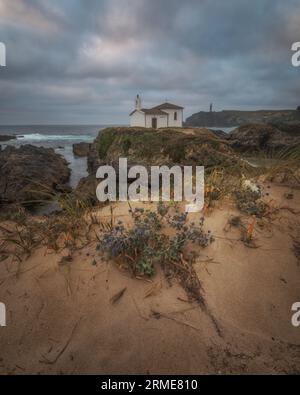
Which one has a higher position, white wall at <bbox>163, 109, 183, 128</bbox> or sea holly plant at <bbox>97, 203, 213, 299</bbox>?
white wall at <bbox>163, 109, 183, 128</bbox>

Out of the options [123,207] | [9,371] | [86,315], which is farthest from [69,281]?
[123,207]

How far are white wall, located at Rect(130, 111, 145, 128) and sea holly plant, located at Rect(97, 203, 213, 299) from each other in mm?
31559

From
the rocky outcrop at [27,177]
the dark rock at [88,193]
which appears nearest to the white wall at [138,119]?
the rocky outcrop at [27,177]

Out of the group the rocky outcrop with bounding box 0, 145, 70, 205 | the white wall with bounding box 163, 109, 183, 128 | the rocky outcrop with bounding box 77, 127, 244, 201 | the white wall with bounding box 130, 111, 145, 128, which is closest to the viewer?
the rocky outcrop with bounding box 0, 145, 70, 205

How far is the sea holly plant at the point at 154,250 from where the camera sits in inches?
101

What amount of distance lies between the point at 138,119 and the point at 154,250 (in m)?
32.8

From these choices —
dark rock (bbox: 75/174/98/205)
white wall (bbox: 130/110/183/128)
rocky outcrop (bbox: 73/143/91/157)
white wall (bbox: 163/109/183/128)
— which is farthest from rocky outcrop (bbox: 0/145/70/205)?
white wall (bbox: 163/109/183/128)

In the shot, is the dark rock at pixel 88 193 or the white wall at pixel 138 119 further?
the white wall at pixel 138 119

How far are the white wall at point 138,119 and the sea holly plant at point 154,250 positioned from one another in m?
31.6

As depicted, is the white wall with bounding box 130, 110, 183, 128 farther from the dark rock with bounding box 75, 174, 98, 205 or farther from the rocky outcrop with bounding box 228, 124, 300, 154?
A: the dark rock with bounding box 75, 174, 98, 205

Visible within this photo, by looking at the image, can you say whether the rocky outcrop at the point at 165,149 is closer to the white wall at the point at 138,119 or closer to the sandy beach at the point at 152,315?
the white wall at the point at 138,119

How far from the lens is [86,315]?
2281 mm

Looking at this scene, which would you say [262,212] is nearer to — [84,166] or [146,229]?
[146,229]

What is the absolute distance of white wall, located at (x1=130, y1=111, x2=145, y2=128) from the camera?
108ft
